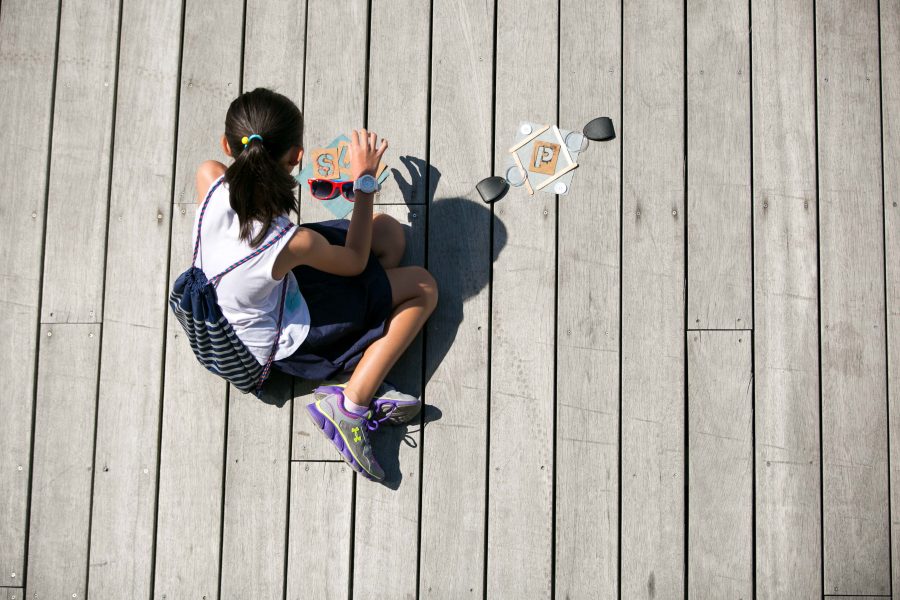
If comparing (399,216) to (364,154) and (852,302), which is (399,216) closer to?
(364,154)

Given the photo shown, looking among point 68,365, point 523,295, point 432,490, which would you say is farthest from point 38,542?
point 523,295

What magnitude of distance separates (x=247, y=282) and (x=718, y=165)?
4.63 ft

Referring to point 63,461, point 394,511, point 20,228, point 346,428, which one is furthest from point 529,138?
point 63,461

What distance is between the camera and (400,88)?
263 cm

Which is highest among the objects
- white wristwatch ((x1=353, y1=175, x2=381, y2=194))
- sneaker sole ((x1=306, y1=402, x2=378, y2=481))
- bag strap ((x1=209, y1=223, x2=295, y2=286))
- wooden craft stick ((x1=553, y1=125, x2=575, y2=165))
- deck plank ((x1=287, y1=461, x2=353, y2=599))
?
wooden craft stick ((x1=553, y1=125, x2=575, y2=165))

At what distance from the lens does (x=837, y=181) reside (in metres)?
2.55

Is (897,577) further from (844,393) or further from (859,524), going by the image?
(844,393)

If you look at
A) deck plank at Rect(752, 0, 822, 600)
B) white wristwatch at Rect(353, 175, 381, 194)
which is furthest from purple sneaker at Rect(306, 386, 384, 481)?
deck plank at Rect(752, 0, 822, 600)

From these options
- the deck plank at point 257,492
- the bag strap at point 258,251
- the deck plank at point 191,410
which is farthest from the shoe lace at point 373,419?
the bag strap at point 258,251

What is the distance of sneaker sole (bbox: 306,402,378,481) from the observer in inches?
94.0

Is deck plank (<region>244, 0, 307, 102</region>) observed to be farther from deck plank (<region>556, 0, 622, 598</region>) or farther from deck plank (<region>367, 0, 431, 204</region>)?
deck plank (<region>556, 0, 622, 598</region>)

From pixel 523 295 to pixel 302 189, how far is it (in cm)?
73

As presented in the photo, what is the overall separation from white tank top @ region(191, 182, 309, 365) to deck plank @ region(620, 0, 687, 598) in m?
0.96

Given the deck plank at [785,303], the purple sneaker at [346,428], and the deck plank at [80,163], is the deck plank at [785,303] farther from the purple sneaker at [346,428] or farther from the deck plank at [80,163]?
the deck plank at [80,163]
